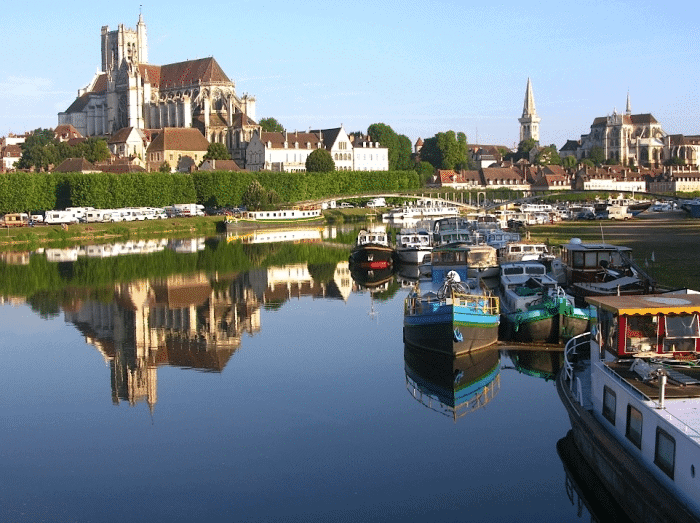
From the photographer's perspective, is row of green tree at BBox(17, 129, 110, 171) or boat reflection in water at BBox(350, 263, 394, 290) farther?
row of green tree at BBox(17, 129, 110, 171)

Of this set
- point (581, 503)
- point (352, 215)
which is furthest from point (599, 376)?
point (352, 215)

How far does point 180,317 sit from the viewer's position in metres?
36.6

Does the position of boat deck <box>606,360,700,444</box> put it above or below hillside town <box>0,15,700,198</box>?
below

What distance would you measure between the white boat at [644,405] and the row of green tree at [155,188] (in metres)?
82.8

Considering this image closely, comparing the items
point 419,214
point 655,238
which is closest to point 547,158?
point 419,214

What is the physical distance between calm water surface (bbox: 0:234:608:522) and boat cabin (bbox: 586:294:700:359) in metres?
2.80

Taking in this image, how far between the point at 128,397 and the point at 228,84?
144 m

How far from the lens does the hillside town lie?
141750 mm

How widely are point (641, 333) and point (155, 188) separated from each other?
3574 inches

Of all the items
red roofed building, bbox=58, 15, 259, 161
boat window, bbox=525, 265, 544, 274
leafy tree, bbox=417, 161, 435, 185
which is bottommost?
boat window, bbox=525, 265, 544, 274

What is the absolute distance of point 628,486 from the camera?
47.3 feet

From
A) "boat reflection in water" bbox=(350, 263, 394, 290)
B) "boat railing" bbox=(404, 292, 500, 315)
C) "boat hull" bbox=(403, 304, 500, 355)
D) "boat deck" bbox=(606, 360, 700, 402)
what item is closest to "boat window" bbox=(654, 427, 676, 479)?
"boat deck" bbox=(606, 360, 700, 402)

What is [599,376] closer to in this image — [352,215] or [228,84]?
[352,215]

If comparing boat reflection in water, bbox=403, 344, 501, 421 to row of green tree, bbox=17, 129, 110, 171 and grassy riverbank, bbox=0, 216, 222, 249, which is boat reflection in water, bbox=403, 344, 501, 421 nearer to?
grassy riverbank, bbox=0, 216, 222, 249
